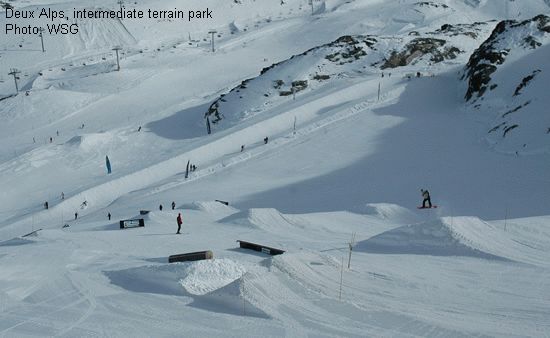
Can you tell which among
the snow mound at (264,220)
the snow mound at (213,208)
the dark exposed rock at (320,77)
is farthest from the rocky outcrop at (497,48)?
the snow mound at (264,220)

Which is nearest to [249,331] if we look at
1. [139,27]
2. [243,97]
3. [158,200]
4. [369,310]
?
[369,310]

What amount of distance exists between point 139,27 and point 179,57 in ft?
55.4

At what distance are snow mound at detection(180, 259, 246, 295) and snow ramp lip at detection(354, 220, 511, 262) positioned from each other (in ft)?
17.9

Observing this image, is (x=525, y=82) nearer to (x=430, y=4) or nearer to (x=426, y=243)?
(x=426, y=243)

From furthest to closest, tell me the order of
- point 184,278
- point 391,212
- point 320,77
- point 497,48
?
point 320,77, point 497,48, point 391,212, point 184,278

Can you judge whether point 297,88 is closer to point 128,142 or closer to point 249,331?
point 128,142

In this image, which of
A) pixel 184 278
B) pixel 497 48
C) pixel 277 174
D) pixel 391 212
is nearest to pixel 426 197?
pixel 391 212

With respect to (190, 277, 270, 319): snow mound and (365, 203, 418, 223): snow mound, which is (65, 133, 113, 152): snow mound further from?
(190, 277, 270, 319): snow mound

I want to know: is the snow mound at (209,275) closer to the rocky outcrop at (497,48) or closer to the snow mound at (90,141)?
the rocky outcrop at (497,48)

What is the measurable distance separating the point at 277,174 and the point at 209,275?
2054 cm

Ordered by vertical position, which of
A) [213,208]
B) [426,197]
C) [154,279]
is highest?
[154,279]

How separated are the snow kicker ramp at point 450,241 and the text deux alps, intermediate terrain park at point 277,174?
0.06 m

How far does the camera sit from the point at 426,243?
55.1 feet

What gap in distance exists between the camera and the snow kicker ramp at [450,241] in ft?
51.9
